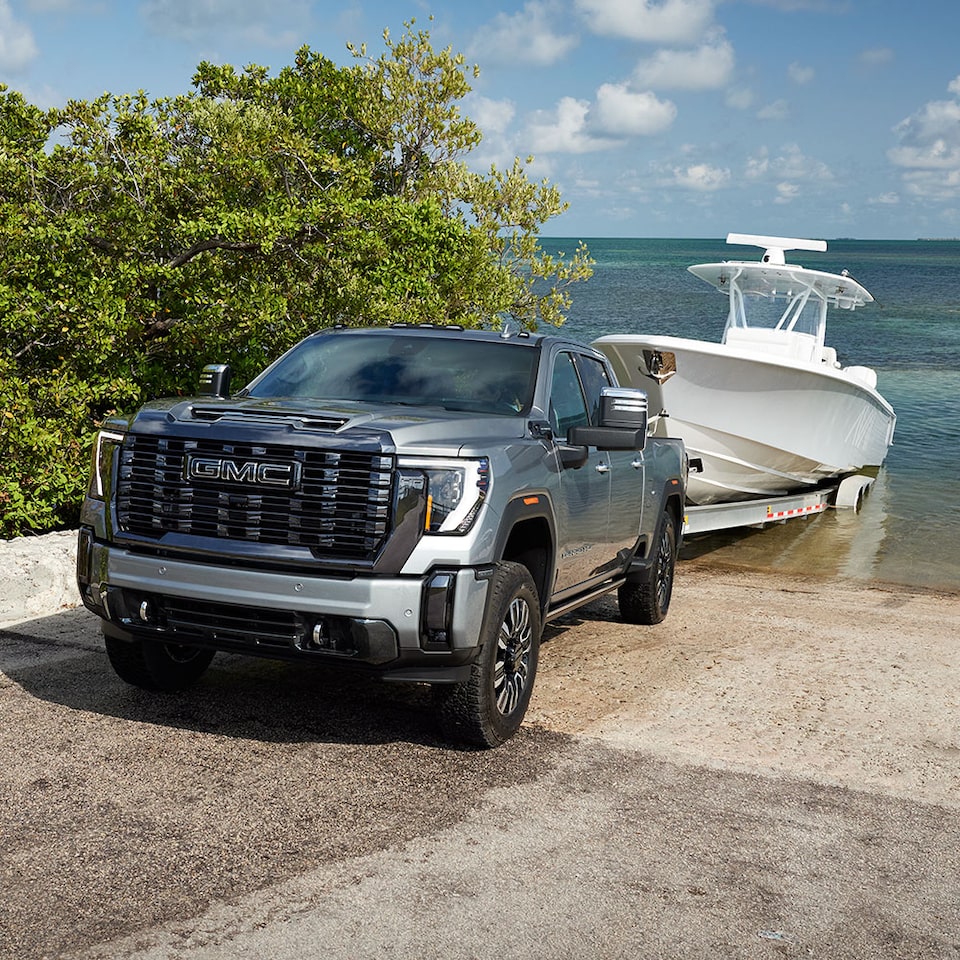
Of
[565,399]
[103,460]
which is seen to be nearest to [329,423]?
[103,460]

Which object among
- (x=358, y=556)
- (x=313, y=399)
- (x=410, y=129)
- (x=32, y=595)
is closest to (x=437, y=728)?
(x=358, y=556)

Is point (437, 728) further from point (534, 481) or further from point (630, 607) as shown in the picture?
point (630, 607)

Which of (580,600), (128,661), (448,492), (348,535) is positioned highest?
(448,492)

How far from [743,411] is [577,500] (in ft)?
28.6

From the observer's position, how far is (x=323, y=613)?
5.29m

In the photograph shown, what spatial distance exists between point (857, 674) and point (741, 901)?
3810mm

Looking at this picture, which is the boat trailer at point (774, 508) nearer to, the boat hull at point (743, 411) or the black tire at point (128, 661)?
the boat hull at point (743, 411)

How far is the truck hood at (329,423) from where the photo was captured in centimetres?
541

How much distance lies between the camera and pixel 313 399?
21.7 ft

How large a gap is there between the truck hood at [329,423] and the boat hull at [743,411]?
8114 mm

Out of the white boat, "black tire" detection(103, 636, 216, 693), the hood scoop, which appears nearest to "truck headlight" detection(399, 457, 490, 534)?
the hood scoop

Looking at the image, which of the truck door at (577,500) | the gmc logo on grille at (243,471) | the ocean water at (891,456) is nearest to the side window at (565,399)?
the truck door at (577,500)

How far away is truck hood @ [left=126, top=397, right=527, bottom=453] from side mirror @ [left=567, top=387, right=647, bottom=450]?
20.4 inches

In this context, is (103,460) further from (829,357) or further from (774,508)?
(829,357)
